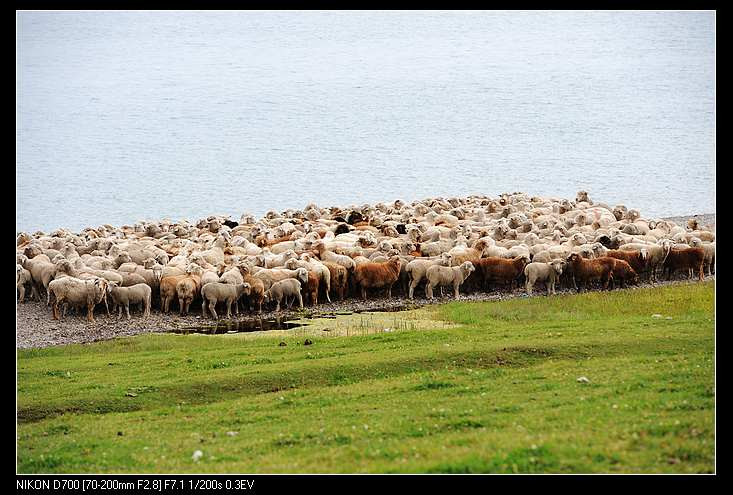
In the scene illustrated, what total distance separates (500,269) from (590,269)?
1983 mm

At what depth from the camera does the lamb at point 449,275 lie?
73.0 feet

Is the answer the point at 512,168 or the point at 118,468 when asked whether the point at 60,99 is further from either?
the point at 118,468

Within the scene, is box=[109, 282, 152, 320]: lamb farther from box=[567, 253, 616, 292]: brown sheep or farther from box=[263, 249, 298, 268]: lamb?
box=[567, 253, 616, 292]: brown sheep

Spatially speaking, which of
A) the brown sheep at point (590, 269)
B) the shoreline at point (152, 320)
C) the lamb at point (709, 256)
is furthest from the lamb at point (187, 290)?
the lamb at point (709, 256)

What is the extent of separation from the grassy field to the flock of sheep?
2.45m

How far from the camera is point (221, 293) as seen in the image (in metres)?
20.8

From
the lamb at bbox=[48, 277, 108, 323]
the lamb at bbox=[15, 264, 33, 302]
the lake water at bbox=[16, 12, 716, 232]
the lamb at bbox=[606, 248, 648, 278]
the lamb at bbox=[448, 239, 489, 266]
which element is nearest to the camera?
the lamb at bbox=[48, 277, 108, 323]

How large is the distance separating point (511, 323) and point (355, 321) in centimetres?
309

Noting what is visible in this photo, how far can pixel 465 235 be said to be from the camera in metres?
26.3

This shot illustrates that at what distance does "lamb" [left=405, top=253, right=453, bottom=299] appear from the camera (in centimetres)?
2250

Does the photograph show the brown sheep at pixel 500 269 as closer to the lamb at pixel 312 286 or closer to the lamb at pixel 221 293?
the lamb at pixel 312 286

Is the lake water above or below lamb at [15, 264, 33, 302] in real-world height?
above

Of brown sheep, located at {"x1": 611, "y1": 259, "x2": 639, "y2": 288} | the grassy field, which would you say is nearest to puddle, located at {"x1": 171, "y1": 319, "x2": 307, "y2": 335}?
the grassy field

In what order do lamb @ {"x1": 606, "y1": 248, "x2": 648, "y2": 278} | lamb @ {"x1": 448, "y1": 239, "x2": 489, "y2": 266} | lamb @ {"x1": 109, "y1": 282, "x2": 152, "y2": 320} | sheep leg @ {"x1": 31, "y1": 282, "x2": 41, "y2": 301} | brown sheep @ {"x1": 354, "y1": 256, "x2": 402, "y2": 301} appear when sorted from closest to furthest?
1. lamb @ {"x1": 109, "y1": 282, "x2": 152, "y2": 320}
2. sheep leg @ {"x1": 31, "y1": 282, "x2": 41, "y2": 301}
3. brown sheep @ {"x1": 354, "y1": 256, "x2": 402, "y2": 301}
4. lamb @ {"x1": 448, "y1": 239, "x2": 489, "y2": 266}
5. lamb @ {"x1": 606, "y1": 248, "x2": 648, "y2": 278}
